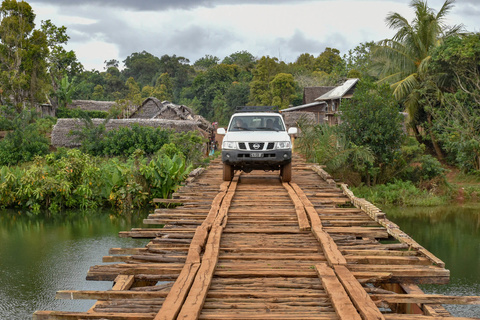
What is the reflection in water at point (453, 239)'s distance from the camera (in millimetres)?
11187

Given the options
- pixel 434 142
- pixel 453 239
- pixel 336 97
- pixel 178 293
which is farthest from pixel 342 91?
pixel 178 293

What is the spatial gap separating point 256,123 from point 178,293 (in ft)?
26.2

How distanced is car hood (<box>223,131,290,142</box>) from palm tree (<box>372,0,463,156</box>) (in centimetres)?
1539

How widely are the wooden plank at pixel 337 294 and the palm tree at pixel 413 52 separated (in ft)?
70.6

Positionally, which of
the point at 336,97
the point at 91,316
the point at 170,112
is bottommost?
the point at 91,316

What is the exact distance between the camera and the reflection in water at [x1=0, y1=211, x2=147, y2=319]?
10484 millimetres

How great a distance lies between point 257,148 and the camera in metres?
11.5

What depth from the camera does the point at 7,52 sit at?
106 feet

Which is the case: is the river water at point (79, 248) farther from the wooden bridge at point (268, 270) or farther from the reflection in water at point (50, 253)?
the wooden bridge at point (268, 270)

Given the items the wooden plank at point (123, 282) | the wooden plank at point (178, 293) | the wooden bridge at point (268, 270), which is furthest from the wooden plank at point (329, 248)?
the wooden plank at point (123, 282)

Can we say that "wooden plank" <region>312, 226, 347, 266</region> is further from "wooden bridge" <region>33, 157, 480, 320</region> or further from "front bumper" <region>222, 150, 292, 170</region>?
"front bumper" <region>222, 150, 292, 170</region>

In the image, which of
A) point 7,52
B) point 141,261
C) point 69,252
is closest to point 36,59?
point 7,52

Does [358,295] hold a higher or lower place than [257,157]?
lower

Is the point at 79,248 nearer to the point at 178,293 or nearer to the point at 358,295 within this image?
the point at 178,293
